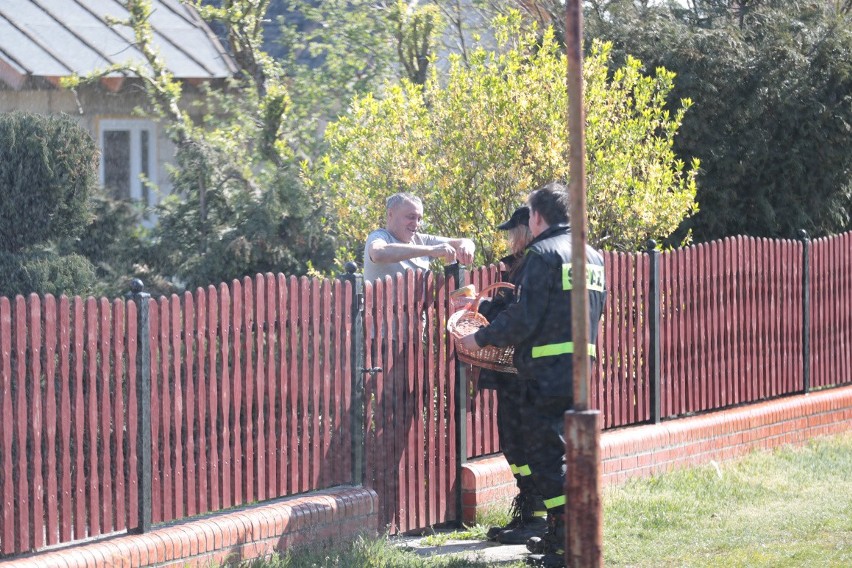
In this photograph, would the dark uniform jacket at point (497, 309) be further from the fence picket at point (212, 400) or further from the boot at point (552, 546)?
the fence picket at point (212, 400)

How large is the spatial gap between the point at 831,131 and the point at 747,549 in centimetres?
673

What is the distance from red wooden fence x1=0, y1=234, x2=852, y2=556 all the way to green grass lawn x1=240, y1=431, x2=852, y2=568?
473mm

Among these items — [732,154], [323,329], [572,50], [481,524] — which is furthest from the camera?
[732,154]

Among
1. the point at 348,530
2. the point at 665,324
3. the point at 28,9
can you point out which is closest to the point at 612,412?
the point at 665,324

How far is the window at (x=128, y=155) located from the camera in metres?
14.3

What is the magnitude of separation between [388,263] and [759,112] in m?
6.09

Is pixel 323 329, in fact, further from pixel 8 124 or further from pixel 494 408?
pixel 8 124

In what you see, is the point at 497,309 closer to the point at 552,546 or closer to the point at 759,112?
the point at 552,546

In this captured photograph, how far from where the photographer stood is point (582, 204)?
166 inches

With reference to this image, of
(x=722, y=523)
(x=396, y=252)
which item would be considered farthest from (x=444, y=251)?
(x=722, y=523)

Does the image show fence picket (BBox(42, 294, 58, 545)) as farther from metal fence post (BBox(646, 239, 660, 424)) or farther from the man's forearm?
→ metal fence post (BBox(646, 239, 660, 424))

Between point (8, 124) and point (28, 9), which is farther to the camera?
point (28, 9)

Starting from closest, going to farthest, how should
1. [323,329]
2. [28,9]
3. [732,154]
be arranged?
[323,329] < [732,154] < [28,9]

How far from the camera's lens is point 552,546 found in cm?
629
